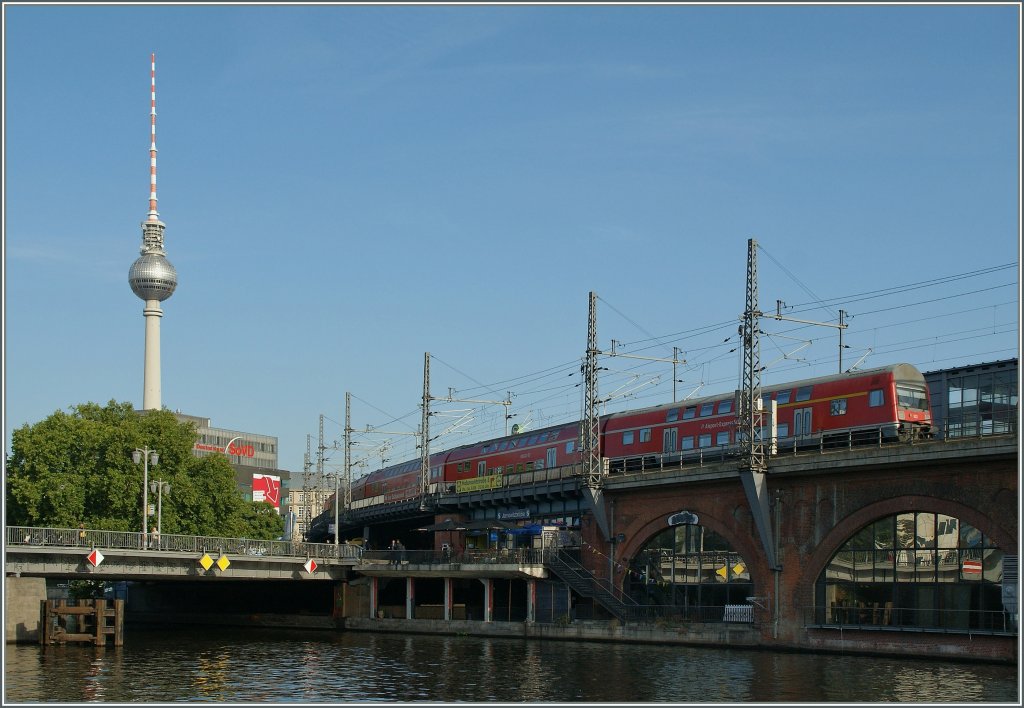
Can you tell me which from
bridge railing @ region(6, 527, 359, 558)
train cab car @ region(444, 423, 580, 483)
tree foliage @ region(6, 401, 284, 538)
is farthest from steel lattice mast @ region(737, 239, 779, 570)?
tree foliage @ region(6, 401, 284, 538)

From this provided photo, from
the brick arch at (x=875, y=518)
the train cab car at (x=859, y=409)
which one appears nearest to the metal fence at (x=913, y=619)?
the brick arch at (x=875, y=518)

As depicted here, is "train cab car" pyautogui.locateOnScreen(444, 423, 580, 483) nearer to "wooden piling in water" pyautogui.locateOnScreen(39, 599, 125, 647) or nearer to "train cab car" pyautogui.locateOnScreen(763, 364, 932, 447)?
"train cab car" pyautogui.locateOnScreen(763, 364, 932, 447)

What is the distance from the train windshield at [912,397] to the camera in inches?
2227

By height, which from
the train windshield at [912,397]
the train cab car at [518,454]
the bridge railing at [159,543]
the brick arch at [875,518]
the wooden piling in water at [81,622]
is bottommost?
the wooden piling in water at [81,622]

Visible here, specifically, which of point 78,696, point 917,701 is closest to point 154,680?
point 78,696

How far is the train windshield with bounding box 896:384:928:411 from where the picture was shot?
56.6 metres

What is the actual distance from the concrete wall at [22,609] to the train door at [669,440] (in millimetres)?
35235

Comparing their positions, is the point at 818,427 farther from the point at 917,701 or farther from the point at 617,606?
the point at 917,701

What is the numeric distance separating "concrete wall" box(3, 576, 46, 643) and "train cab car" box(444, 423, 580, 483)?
31318mm

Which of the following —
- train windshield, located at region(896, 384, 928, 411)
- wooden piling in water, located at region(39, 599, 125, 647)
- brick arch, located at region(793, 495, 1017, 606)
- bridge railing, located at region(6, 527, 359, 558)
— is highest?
train windshield, located at region(896, 384, 928, 411)

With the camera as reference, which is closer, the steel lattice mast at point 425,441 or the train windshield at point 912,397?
the train windshield at point 912,397

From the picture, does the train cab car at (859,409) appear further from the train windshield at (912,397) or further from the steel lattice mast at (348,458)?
the steel lattice mast at (348,458)

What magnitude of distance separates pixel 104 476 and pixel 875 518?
2255 inches

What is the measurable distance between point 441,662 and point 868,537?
65.5 ft
